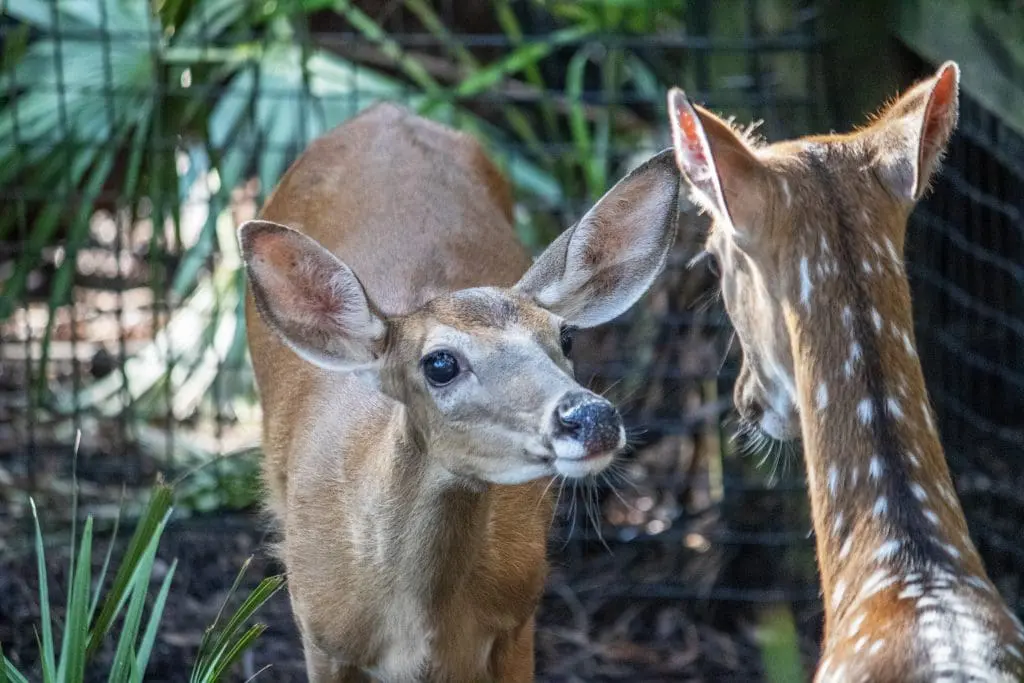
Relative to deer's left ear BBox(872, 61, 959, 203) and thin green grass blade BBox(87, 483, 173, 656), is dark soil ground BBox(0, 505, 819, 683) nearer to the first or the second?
thin green grass blade BBox(87, 483, 173, 656)

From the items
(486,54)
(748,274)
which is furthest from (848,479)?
(486,54)

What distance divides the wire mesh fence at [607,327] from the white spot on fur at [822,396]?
2.42 m

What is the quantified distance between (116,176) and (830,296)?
19.1ft

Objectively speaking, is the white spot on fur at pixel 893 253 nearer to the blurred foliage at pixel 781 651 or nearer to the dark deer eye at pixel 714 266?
the dark deer eye at pixel 714 266

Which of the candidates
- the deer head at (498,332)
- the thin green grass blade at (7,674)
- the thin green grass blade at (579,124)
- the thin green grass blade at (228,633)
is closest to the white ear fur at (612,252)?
the deer head at (498,332)

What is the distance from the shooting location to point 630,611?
21.6 feet

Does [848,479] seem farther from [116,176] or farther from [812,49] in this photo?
[116,176]

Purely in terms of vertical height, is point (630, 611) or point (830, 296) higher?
point (830, 296)

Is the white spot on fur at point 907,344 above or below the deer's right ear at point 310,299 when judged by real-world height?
below

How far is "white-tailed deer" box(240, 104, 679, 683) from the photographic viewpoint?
373cm

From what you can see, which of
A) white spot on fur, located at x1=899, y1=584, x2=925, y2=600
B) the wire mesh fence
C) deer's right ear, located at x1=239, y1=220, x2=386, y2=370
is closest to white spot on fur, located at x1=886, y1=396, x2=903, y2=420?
white spot on fur, located at x1=899, y1=584, x2=925, y2=600

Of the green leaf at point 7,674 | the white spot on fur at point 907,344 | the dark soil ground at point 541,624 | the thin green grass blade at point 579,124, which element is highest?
the thin green grass blade at point 579,124

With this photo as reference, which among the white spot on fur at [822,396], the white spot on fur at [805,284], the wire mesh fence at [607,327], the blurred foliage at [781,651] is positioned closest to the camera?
the blurred foliage at [781,651]

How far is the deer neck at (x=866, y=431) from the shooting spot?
3.32 metres
